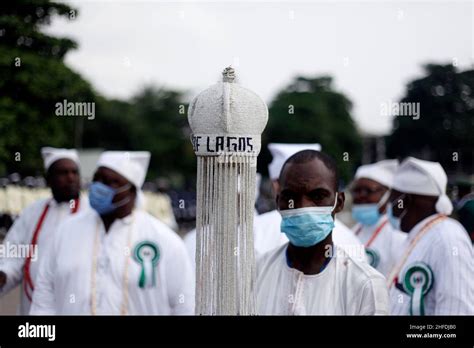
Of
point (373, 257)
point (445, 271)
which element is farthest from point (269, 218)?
point (373, 257)

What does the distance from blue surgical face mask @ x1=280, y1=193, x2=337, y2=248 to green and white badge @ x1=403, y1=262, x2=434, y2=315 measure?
1.46 m

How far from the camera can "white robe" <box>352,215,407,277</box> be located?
7.21 meters

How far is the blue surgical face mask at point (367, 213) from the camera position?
7.87m

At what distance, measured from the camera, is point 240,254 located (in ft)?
10.2

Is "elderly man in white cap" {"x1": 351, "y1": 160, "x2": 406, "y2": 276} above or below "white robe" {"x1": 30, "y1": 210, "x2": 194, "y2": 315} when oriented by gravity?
above

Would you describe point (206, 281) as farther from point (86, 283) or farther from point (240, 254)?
point (86, 283)

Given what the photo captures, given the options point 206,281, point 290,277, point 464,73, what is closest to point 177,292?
A: point 290,277

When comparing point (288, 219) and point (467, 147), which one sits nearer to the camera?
point (288, 219)

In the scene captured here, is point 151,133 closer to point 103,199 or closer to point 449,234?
point 103,199

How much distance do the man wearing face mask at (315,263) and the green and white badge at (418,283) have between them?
4.29ft

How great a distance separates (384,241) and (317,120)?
123ft

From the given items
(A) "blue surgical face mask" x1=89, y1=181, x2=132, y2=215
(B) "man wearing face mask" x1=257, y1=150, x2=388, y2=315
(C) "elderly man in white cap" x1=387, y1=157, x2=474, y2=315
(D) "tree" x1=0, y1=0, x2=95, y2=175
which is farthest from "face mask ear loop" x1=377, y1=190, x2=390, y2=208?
(D) "tree" x1=0, y1=0, x2=95, y2=175

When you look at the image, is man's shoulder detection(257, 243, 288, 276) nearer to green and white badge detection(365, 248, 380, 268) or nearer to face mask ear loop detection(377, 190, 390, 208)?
green and white badge detection(365, 248, 380, 268)
